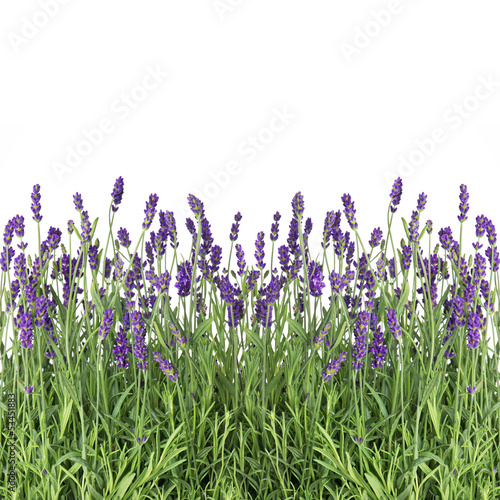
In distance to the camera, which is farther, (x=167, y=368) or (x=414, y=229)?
(x=414, y=229)

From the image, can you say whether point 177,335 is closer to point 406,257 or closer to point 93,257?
point 93,257

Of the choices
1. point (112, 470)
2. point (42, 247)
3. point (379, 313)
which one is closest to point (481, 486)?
point (379, 313)

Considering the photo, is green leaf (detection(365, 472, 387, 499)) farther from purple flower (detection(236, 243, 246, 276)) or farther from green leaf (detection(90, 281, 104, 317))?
green leaf (detection(90, 281, 104, 317))

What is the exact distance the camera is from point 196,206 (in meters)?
3.08

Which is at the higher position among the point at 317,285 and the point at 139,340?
the point at 317,285

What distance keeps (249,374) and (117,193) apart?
3.97 ft

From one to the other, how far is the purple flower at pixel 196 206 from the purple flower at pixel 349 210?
30.5 inches

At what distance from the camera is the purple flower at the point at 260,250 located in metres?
3.10

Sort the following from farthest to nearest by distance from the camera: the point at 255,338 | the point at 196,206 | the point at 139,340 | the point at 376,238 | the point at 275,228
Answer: the point at 275,228
the point at 376,238
the point at 196,206
the point at 255,338
the point at 139,340

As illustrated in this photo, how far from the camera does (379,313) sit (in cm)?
318

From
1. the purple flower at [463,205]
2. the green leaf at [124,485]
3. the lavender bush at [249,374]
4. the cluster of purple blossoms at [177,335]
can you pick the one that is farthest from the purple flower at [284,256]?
the green leaf at [124,485]

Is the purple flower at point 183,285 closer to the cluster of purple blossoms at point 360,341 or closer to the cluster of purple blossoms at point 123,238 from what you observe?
the cluster of purple blossoms at point 123,238

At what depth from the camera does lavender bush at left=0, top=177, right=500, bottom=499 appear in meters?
2.87

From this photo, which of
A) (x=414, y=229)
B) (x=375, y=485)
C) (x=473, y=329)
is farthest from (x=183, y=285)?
(x=473, y=329)
